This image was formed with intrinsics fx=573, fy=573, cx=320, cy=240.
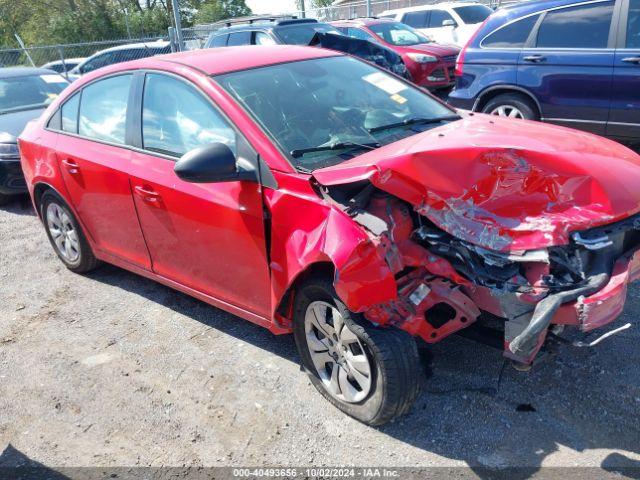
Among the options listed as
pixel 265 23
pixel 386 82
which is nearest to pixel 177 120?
pixel 386 82

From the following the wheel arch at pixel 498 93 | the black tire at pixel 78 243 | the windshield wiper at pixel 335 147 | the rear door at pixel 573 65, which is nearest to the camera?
the windshield wiper at pixel 335 147

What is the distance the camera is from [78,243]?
4762 millimetres

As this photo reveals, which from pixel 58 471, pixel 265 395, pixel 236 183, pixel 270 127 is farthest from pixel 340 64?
pixel 58 471

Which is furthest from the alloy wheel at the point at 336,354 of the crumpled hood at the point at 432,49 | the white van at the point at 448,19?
the white van at the point at 448,19

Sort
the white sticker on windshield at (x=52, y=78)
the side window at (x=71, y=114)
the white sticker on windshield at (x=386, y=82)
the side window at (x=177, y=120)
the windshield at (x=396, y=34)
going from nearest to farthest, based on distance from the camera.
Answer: the side window at (x=177, y=120) → the white sticker on windshield at (x=386, y=82) → the side window at (x=71, y=114) → the white sticker on windshield at (x=52, y=78) → the windshield at (x=396, y=34)

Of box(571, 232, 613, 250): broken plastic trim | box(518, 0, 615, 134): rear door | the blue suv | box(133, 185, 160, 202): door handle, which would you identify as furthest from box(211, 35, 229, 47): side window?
box(571, 232, 613, 250): broken plastic trim

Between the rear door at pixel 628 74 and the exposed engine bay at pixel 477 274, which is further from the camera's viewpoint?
the rear door at pixel 628 74

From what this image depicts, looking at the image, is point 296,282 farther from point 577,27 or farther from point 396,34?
point 396,34

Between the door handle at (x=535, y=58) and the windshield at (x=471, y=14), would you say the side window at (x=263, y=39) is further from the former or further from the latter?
the windshield at (x=471, y=14)

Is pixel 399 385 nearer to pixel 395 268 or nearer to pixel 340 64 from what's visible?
pixel 395 268

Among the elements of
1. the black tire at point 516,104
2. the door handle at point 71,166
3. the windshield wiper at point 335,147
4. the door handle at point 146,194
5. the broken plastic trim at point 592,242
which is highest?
the windshield wiper at point 335,147

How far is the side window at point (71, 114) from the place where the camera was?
4495mm

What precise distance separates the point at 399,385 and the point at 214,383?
49.1 inches

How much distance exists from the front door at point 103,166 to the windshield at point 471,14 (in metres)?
11.7
